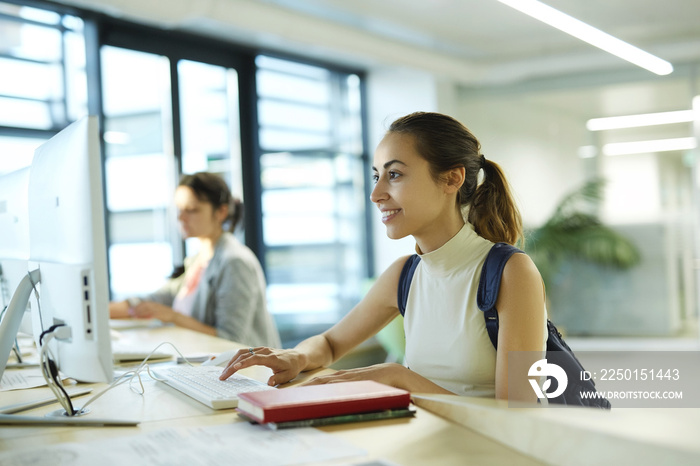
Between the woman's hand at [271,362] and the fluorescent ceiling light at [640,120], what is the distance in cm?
544

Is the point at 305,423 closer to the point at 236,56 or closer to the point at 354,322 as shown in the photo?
the point at 354,322

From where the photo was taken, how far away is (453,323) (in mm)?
1734

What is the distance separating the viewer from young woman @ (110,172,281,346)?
122 inches

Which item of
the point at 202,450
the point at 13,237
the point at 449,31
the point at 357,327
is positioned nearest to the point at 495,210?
the point at 357,327

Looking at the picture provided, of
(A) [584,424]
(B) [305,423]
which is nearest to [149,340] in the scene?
(B) [305,423]

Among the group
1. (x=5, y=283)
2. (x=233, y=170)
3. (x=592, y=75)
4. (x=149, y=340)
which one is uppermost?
(x=592, y=75)

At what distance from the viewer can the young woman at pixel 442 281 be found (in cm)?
159

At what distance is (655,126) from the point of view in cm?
621

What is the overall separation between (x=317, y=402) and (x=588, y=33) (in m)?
4.00

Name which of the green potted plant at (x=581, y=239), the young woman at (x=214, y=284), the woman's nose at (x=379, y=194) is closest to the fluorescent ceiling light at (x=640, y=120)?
the green potted plant at (x=581, y=239)

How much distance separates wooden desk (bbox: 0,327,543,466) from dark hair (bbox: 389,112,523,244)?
0.76m

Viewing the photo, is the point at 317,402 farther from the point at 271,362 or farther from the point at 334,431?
the point at 271,362

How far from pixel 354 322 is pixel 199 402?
748mm

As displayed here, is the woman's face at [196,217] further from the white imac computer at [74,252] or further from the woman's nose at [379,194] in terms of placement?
the white imac computer at [74,252]
